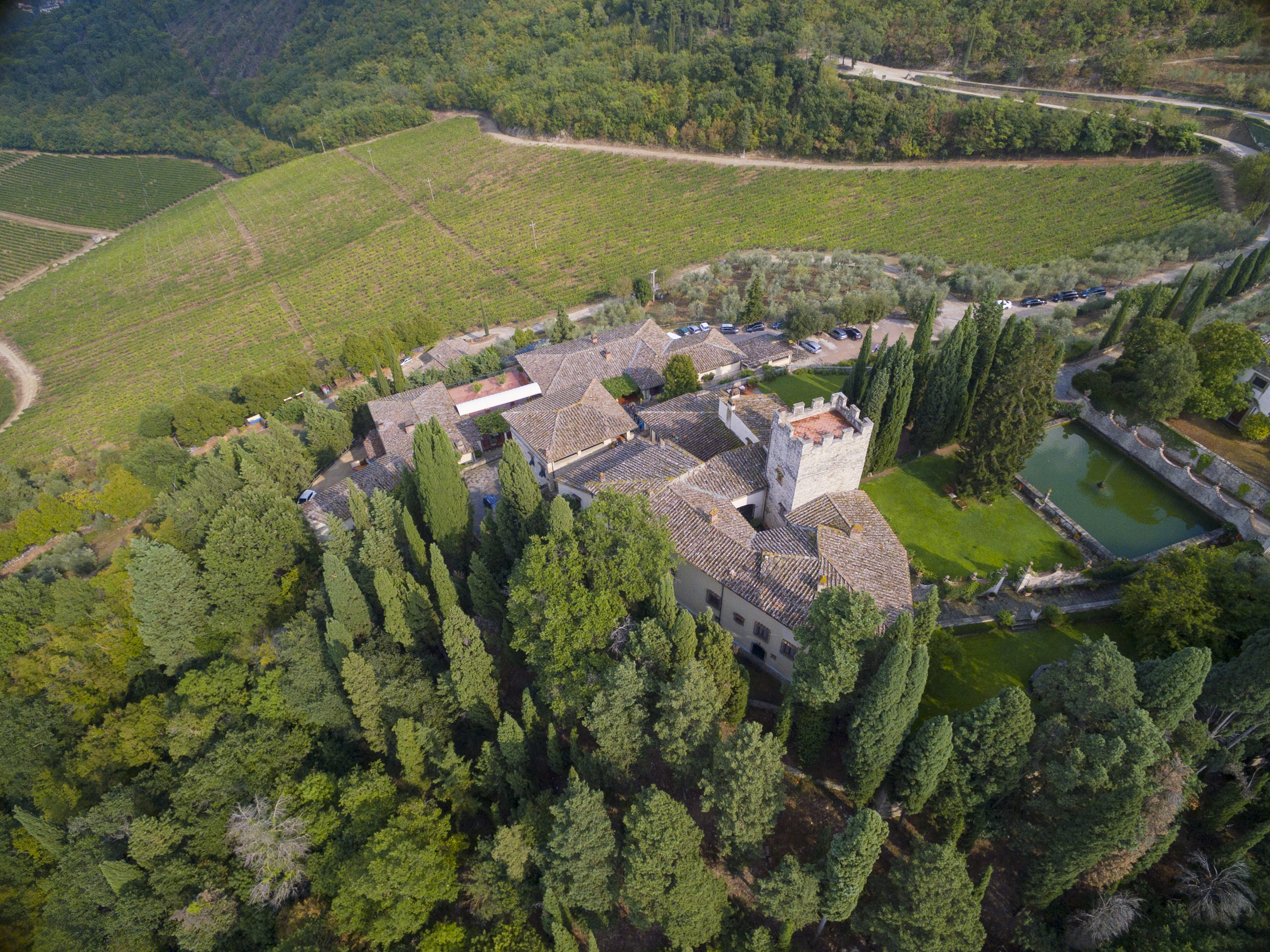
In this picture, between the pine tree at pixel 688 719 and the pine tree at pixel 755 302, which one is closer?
the pine tree at pixel 688 719

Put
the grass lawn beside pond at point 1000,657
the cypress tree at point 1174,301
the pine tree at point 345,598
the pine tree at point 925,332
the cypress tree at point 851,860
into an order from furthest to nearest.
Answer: the cypress tree at point 1174,301, the pine tree at point 925,332, the pine tree at point 345,598, the grass lawn beside pond at point 1000,657, the cypress tree at point 851,860

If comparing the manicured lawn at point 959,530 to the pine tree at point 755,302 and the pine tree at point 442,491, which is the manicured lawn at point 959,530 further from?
the pine tree at point 755,302

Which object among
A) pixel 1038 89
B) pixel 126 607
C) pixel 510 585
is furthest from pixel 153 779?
pixel 1038 89

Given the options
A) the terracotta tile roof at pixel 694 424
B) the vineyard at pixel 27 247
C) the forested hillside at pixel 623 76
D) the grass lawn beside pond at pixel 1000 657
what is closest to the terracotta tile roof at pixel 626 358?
the terracotta tile roof at pixel 694 424

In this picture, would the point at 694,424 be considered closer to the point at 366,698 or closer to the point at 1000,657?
the point at 1000,657

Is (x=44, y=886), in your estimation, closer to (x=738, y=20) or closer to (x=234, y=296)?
(x=234, y=296)

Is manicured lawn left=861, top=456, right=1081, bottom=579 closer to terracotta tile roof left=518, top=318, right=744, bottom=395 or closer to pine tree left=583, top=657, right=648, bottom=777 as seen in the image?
pine tree left=583, top=657, right=648, bottom=777

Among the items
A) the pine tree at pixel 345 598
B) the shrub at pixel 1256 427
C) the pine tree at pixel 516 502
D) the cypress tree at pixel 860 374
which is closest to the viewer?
the pine tree at pixel 345 598
